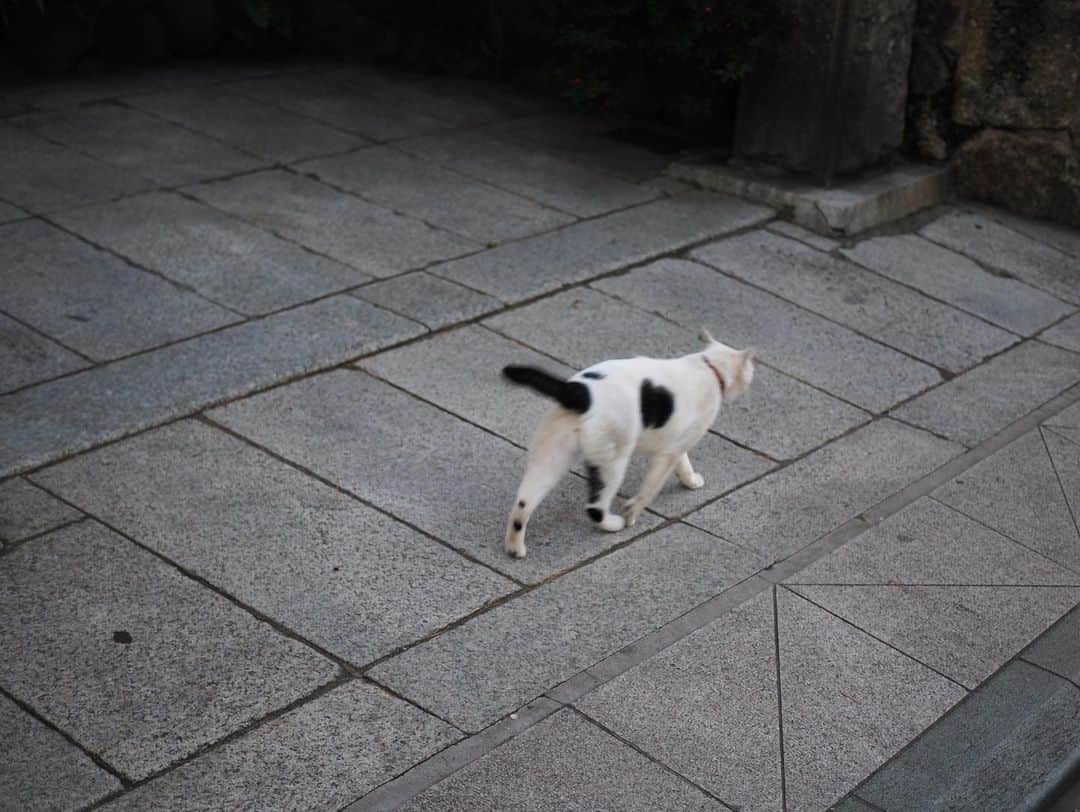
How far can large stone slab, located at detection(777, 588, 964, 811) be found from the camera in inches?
158

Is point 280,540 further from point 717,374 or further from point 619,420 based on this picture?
point 717,374

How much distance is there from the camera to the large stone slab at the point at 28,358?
5562 millimetres

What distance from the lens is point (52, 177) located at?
24.8 ft

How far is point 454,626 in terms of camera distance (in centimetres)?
442

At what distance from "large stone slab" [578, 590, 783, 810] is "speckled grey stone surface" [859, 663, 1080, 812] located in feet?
1.10

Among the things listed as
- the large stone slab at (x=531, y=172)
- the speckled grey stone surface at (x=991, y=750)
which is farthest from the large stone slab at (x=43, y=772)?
the large stone slab at (x=531, y=172)

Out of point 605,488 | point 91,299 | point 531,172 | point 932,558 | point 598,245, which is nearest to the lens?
point 605,488

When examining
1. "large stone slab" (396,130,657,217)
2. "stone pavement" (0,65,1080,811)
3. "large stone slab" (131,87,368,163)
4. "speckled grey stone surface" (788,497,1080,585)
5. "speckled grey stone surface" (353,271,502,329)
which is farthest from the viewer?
"large stone slab" (131,87,368,163)

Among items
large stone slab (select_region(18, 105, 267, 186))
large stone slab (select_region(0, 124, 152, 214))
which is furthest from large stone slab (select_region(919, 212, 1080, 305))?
large stone slab (select_region(0, 124, 152, 214))

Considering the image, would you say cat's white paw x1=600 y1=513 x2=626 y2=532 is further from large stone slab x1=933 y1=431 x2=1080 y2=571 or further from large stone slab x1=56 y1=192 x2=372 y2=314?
large stone slab x1=56 y1=192 x2=372 y2=314

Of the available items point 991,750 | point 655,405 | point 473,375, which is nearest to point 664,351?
point 473,375

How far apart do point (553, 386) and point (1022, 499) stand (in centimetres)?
241

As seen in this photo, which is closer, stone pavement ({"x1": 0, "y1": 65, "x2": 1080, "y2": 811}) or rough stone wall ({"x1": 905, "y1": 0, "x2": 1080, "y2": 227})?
stone pavement ({"x1": 0, "y1": 65, "x2": 1080, "y2": 811})

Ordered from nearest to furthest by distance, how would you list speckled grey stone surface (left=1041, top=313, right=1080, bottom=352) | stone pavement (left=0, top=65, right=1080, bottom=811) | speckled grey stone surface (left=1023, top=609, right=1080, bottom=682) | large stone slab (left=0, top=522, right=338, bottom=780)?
large stone slab (left=0, top=522, right=338, bottom=780) < stone pavement (left=0, top=65, right=1080, bottom=811) < speckled grey stone surface (left=1023, top=609, right=1080, bottom=682) < speckled grey stone surface (left=1041, top=313, right=1080, bottom=352)
